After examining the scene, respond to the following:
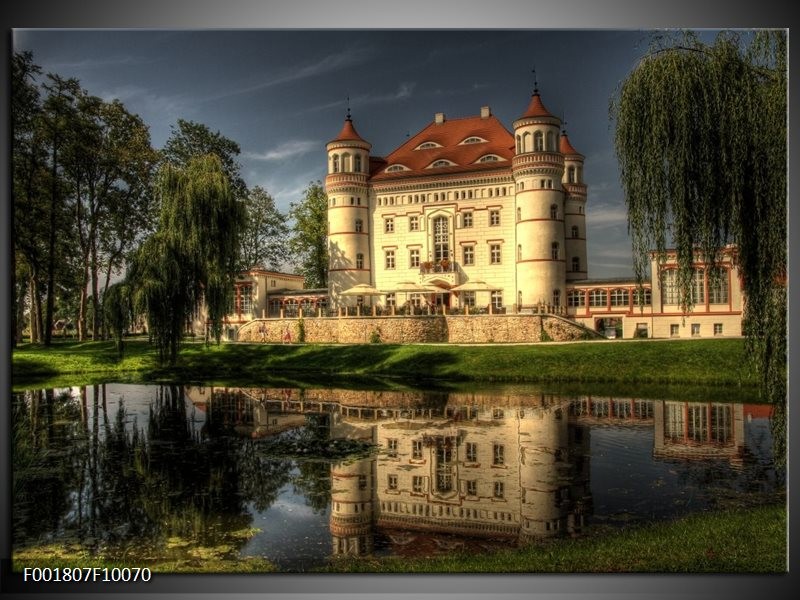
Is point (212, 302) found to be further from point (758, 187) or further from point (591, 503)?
point (758, 187)

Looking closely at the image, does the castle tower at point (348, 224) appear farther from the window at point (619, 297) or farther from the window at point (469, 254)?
the window at point (619, 297)

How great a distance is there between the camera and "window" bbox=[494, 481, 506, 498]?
659cm

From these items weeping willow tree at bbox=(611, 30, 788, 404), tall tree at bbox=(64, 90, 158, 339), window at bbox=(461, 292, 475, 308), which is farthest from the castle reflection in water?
window at bbox=(461, 292, 475, 308)

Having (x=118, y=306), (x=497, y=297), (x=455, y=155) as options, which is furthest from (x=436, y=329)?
(x=118, y=306)

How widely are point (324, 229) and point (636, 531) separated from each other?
2100 centimetres

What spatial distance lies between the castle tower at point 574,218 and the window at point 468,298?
11.0 ft

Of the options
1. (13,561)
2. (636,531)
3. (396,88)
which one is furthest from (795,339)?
(13,561)

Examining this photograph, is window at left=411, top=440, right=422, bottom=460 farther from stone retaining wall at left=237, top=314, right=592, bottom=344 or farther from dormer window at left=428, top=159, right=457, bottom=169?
dormer window at left=428, top=159, right=457, bottom=169

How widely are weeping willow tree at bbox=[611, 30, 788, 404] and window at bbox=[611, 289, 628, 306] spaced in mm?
13109

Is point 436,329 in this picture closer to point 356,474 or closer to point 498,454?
point 498,454

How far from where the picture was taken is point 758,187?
5117 mm

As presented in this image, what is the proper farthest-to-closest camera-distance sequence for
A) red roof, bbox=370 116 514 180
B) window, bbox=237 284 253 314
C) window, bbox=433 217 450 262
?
window, bbox=237 284 253 314 < window, bbox=433 217 450 262 < red roof, bbox=370 116 514 180

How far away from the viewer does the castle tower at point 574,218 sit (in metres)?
20.4

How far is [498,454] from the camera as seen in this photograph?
841cm
